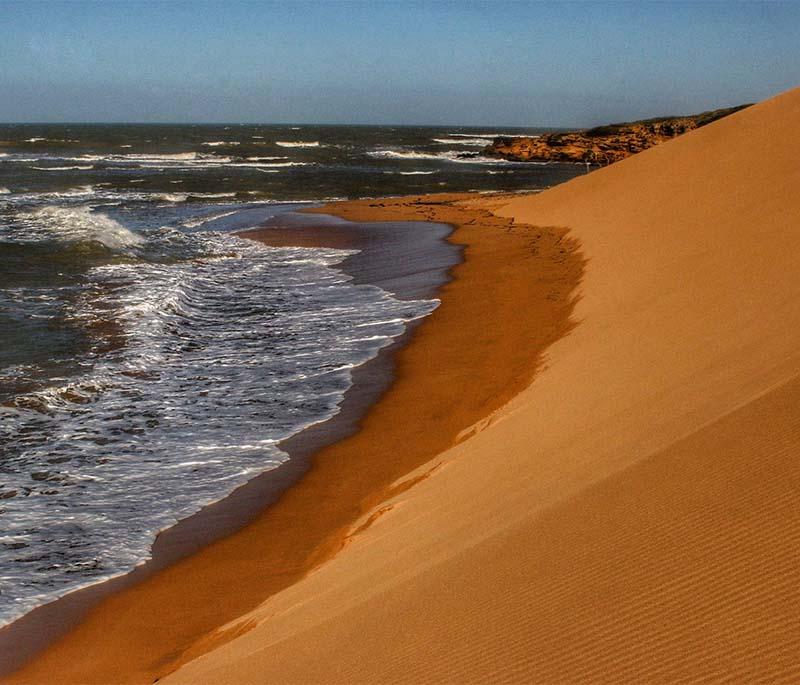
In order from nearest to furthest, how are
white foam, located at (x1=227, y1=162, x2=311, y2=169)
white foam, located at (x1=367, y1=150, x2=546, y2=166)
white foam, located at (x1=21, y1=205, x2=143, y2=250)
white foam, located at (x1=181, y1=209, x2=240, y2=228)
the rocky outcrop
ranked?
1. white foam, located at (x1=21, y1=205, x2=143, y2=250)
2. white foam, located at (x1=181, y1=209, x2=240, y2=228)
3. white foam, located at (x1=227, y1=162, x2=311, y2=169)
4. the rocky outcrop
5. white foam, located at (x1=367, y1=150, x2=546, y2=166)

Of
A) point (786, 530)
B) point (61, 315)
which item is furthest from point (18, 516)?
point (61, 315)

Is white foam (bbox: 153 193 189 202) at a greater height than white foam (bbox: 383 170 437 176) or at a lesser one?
lesser

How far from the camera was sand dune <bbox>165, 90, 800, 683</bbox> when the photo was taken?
3.21m

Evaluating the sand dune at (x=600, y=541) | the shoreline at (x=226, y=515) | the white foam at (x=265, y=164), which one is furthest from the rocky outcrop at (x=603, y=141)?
the sand dune at (x=600, y=541)

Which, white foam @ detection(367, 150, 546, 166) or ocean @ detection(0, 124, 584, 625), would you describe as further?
white foam @ detection(367, 150, 546, 166)

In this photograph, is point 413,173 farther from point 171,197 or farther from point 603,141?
point 603,141

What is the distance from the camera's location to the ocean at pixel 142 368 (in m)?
6.98

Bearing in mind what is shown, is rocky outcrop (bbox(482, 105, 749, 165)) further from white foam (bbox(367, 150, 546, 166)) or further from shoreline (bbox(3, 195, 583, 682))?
shoreline (bbox(3, 195, 583, 682))

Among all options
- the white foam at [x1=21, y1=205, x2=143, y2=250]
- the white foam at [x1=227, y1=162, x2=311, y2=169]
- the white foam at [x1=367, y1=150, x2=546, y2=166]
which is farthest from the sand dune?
the white foam at [x1=367, y1=150, x2=546, y2=166]

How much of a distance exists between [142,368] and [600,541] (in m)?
8.35

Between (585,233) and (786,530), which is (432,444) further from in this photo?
(585,233)

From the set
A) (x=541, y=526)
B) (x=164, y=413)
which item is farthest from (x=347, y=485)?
(x=541, y=526)

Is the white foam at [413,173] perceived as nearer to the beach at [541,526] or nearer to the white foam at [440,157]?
the white foam at [440,157]

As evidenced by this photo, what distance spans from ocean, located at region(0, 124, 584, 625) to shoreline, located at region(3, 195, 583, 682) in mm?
537
